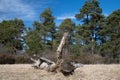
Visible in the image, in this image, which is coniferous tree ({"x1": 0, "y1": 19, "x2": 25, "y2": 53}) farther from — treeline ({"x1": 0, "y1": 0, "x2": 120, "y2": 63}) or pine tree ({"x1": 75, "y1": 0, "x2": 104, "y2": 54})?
pine tree ({"x1": 75, "y1": 0, "x2": 104, "y2": 54})

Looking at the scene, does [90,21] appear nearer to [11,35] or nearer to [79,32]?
[79,32]

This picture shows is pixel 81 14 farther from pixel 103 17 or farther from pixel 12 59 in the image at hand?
pixel 12 59

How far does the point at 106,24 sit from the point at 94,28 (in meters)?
1.87

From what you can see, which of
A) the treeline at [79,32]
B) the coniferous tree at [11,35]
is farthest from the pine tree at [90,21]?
the coniferous tree at [11,35]

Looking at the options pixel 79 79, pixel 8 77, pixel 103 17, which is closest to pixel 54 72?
pixel 79 79

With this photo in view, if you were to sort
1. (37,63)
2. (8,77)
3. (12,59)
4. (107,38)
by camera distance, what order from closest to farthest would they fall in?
1. (8,77)
2. (37,63)
3. (12,59)
4. (107,38)

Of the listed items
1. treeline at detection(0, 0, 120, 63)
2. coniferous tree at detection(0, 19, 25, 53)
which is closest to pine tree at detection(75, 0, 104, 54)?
treeline at detection(0, 0, 120, 63)

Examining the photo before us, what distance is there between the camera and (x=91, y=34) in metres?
37.4

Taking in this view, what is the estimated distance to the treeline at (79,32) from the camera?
3318 centimetres

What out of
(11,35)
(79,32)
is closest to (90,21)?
(79,32)

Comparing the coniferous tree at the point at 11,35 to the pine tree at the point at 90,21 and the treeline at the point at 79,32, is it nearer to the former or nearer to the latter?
the treeline at the point at 79,32

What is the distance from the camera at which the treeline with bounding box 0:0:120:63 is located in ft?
109

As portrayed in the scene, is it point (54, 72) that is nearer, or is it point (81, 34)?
point (54, 72)

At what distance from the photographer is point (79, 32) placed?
37531 millimetres
